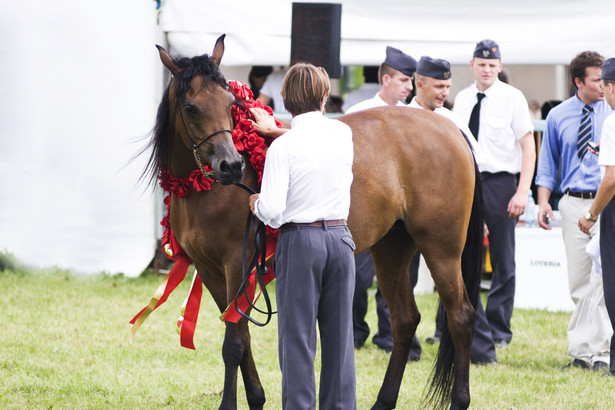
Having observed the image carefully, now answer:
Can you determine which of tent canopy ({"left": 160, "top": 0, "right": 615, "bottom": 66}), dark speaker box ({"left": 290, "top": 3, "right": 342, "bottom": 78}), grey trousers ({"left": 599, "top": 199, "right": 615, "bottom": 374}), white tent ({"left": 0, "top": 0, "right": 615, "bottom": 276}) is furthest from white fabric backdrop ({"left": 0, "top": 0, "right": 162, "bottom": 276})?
grey trousers ({"left": 599, "top": 199, "right": 615, "bottom": 374})

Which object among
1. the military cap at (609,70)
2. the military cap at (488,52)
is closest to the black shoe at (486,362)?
the military cap at (609,70)

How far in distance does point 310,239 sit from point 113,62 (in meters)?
6.14

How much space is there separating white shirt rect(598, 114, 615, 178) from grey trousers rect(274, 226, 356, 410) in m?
2.25

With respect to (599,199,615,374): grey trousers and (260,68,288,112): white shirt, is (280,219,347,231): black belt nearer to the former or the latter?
(599,199,615,374): grey trousers

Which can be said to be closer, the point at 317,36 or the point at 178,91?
the point at 178,91

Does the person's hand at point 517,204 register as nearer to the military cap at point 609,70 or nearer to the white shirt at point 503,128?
the white shirt at point 503,128

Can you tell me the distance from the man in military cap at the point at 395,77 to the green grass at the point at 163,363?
187 centimetres

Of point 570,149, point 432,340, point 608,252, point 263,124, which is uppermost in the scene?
point 263,124

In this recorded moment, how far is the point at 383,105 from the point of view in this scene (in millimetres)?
5992

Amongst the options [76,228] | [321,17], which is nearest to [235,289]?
[321,17]

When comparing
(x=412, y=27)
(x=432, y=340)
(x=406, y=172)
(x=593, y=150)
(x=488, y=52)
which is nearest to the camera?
(x=406, y=172)

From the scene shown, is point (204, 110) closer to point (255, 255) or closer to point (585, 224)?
point (255, 255)

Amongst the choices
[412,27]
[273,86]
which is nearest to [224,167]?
[412,27]

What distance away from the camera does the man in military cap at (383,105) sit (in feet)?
20.5
